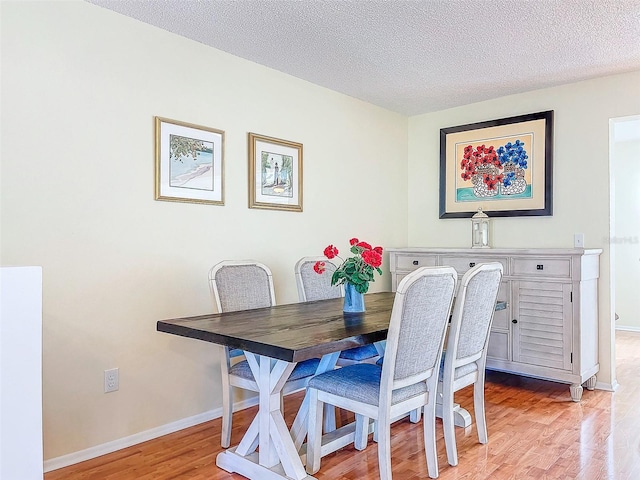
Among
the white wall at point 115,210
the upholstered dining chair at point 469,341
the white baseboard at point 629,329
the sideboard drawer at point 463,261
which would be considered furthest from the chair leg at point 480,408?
the white baseboard at point 629,329

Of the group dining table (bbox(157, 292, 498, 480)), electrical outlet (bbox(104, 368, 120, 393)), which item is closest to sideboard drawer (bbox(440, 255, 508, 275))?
dining table (bbox(157, 292, 498, 480))

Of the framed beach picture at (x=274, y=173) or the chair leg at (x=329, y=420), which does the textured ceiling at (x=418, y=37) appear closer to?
the framed beach picture at (x=274, y=173)

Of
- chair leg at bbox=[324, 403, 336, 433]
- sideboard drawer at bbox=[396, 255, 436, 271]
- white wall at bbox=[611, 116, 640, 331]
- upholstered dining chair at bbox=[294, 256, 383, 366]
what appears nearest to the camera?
chair leg at bbox=[324, 403, 336, 433]

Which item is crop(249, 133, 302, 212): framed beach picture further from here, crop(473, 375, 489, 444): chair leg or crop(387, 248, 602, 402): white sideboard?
crop(473, 375, 489, 444): chair leg

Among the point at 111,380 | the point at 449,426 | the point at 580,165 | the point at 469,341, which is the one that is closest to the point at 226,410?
the point at 111,380

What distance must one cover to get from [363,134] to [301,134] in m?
0.77

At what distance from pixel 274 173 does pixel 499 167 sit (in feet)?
6.38

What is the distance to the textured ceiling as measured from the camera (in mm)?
2488

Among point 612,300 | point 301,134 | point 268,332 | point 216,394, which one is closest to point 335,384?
point 268,332

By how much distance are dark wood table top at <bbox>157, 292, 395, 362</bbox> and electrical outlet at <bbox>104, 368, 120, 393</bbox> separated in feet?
1.82

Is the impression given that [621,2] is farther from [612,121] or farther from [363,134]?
[363,134]

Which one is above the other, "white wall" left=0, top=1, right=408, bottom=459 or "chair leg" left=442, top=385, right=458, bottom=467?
"white wall" left=0, top=1, right=408, bottom=459

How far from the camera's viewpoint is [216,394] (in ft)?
10.00

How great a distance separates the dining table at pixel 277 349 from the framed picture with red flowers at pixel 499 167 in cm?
204
